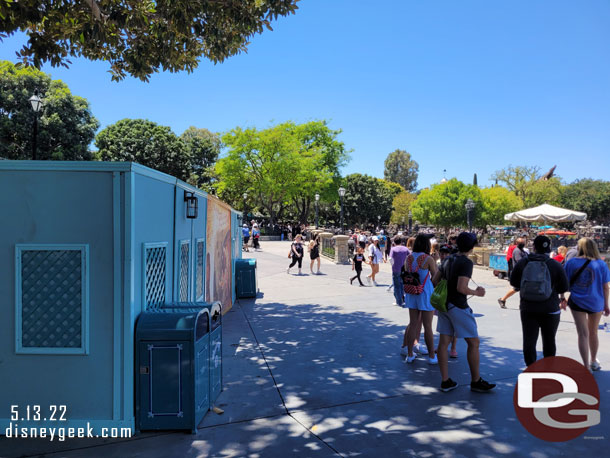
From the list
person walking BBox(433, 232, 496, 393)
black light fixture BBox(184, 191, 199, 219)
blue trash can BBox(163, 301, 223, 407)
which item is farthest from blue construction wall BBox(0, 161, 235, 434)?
person walking BBox(433, 232, 496, 393)

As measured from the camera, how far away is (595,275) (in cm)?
520

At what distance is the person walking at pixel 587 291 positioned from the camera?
17.0 feet

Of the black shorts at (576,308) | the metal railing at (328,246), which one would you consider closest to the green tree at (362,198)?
the metal railing at (328,246)

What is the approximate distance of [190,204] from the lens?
5832 millimetres

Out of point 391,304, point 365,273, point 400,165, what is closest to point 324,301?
point 391,304

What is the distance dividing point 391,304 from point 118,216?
7693 millimetres

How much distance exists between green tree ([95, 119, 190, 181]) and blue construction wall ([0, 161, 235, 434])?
142ft

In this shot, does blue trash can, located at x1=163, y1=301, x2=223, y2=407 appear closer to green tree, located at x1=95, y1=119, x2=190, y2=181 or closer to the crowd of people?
the crowd of people

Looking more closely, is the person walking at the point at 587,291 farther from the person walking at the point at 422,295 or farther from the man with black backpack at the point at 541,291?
the person walking at the point at 422,295

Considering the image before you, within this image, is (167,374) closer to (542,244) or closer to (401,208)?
(542,244)

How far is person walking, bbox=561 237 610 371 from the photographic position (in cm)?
518

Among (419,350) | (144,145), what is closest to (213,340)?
(419,350)

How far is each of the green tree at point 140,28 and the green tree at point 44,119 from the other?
2587 cm

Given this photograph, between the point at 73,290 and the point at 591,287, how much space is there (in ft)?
18.7
